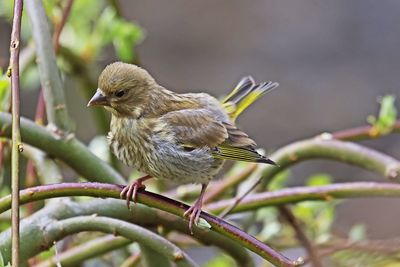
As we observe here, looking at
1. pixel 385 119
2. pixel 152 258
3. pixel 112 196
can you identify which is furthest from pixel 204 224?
pixel 385 119

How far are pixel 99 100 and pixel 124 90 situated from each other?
0.29 feet

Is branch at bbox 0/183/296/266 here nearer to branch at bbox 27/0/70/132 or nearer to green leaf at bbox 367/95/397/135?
branch at bbox 27/0/70/132

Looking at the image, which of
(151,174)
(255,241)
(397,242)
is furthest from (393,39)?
(255,241)

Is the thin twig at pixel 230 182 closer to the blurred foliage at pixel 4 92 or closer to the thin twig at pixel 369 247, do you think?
the thin twig at pixel 369 247

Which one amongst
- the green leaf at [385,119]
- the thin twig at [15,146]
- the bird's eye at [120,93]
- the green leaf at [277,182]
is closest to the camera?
the thin twig at [15,146]

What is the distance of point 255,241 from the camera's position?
175cm

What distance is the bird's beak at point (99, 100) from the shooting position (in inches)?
92.6

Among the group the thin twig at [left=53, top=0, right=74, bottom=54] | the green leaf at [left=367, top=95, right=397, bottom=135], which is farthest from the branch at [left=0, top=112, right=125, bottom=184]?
the green leaf at [left=367, top=95, right=397, bottom=135]

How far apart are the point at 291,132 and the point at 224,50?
0.91 metres

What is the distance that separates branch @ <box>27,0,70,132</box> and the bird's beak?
9 centimetres

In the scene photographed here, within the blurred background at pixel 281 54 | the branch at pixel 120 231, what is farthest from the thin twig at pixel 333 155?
the blurred background at pixel 281 54

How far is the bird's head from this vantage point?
2348mm

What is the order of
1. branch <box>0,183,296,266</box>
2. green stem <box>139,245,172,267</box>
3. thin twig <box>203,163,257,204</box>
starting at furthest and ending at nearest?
thin twig <box>203,163,257,204</box>
green stem <box>139,245,172,267</box>
branch <box>0,183,296,266</box>

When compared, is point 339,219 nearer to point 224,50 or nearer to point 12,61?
point 224,50
